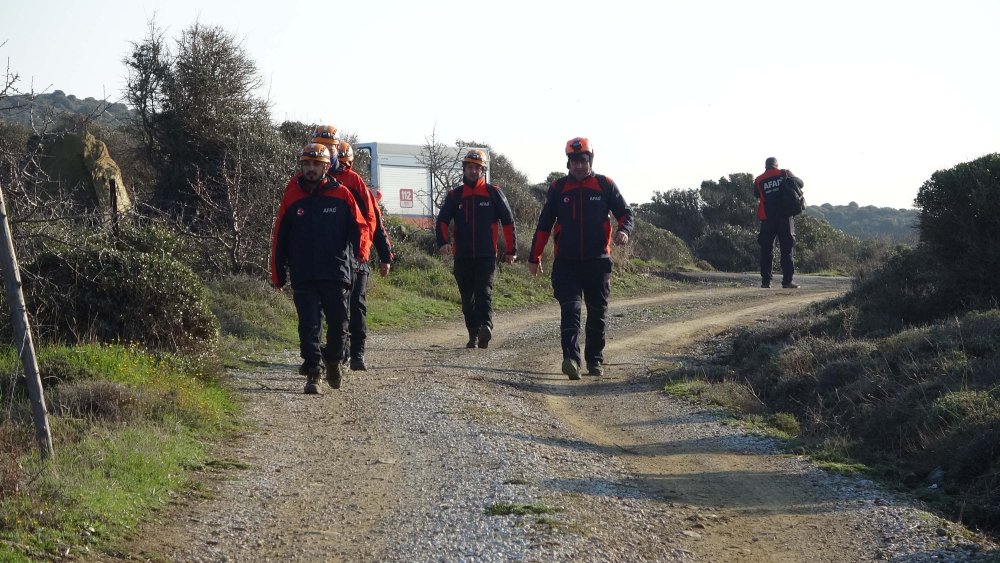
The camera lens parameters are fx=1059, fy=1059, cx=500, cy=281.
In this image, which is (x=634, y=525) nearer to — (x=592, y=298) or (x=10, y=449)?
(x=10, y=449)

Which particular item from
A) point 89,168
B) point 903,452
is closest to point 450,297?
point 89,168

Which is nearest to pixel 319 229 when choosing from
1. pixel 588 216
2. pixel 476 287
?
pixel 588 216

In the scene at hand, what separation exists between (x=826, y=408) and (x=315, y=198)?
472cm

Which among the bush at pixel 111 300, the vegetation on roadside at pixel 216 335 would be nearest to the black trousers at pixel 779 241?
the vegetation on roadside at pixel 216 335

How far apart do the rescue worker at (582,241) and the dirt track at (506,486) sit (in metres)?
0.57

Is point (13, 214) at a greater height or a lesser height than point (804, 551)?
greater

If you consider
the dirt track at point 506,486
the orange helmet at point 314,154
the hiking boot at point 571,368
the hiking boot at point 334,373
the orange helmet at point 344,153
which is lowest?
the dirt track at point 506,486

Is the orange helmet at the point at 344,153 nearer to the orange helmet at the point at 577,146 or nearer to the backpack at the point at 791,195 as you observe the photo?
the orange helmet at the point at 577,146

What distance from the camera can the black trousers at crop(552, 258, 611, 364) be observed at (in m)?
10.9

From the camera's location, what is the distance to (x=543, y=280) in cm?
2181

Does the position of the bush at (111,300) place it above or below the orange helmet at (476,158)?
below

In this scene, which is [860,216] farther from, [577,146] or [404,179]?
[577,146]

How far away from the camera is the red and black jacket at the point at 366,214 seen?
365 inches

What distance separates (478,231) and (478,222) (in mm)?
109
